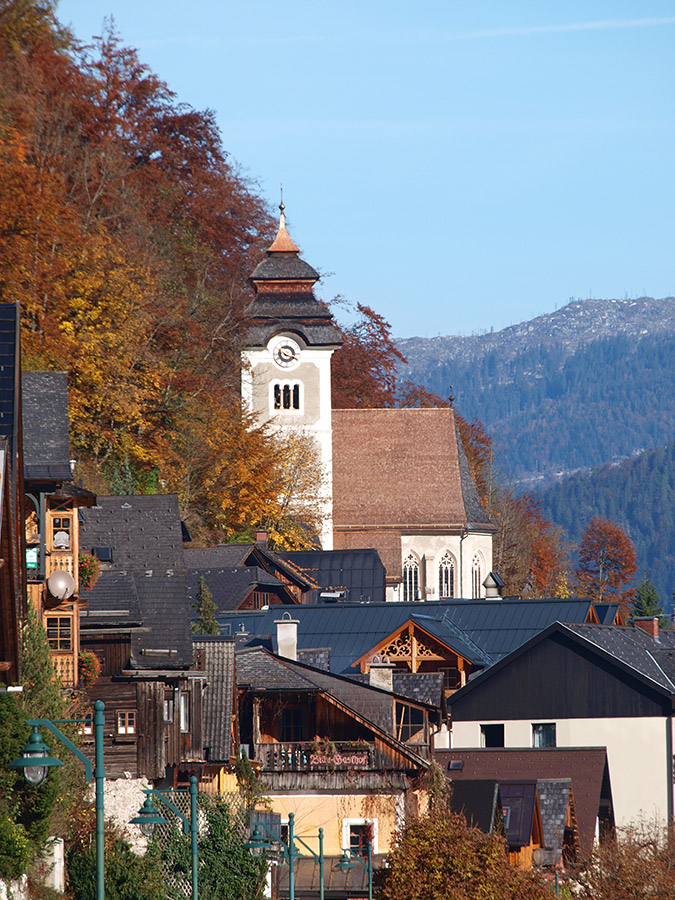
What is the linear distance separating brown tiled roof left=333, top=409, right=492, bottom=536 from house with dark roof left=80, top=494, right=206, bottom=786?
50222mm

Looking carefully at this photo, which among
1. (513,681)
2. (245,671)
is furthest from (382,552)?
(245,671)

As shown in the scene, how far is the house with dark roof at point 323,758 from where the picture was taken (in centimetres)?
3847

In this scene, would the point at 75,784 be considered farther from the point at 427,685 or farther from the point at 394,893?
the point at 427,685

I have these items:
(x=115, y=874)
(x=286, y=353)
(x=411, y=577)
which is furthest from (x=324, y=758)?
(x=411, y=577)

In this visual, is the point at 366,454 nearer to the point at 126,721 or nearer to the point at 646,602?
the point at 646,602

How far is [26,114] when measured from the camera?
51312 millimetres

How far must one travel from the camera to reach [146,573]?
3562 cm

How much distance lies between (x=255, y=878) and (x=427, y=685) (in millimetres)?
15879

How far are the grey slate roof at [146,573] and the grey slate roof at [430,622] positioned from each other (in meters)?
17.0

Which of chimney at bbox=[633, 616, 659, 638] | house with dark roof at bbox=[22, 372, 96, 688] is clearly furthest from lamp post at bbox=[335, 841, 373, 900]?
chimney at bbox=[633, 616, 659, 638]

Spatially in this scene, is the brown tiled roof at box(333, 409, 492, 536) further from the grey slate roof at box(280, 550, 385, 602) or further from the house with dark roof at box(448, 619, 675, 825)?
the house with dark roof at box(448, 619, 675, 825)

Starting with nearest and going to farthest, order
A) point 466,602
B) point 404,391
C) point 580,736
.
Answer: point 580,736 < point 466,602 < point 404,391

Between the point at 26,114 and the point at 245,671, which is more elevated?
the point at 26,114

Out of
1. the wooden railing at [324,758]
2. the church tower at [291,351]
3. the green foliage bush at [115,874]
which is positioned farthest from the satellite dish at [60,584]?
the church tower at [291,351]
